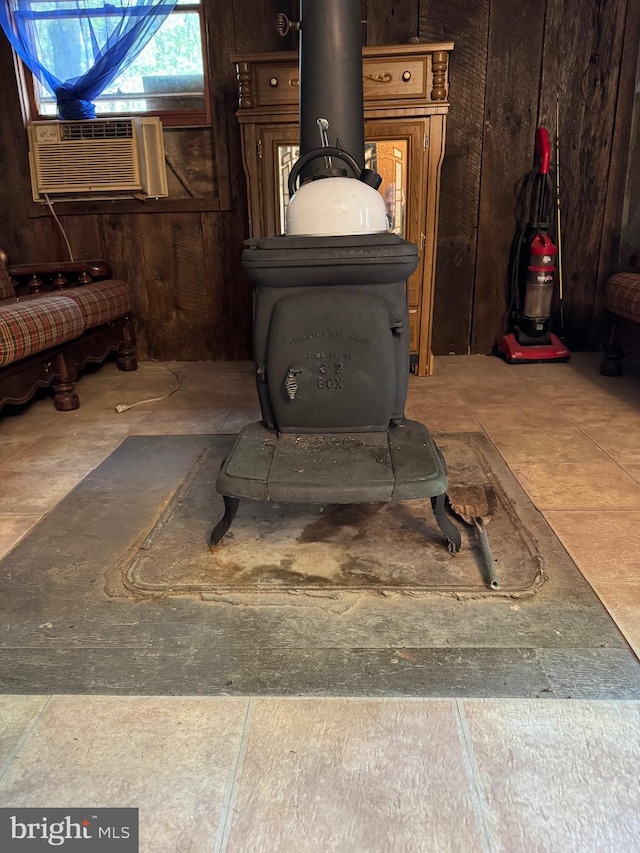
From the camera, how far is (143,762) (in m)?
1.02

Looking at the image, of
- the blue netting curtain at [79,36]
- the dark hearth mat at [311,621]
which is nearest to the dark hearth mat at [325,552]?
the dark hearth mat at [311,621]

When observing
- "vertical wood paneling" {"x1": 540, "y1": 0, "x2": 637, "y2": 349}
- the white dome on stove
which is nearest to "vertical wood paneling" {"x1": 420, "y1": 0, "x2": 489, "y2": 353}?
"vertical wood paneling" {"x1": 540, "y1": 0, "x2": 637, "y2": 349}

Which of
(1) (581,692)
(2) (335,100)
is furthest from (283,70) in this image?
(1) (581,692)

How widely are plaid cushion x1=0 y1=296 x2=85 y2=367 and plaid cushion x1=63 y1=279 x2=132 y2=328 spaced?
8 centimetres

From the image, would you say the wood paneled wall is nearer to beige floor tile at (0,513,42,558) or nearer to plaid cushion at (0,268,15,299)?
plaid cushion at (0,268,15,299)

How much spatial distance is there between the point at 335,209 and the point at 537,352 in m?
2.15

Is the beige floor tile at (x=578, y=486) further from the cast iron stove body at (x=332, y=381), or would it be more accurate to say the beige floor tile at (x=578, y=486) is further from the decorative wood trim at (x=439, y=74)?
the decorative wood trim at (x=439, y=74)

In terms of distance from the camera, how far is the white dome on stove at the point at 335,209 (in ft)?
5.35

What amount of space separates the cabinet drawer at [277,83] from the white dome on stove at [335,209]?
5.02 feet

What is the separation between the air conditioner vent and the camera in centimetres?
329

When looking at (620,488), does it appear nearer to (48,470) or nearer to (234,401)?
(234,401)

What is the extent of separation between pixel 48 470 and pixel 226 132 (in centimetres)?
214

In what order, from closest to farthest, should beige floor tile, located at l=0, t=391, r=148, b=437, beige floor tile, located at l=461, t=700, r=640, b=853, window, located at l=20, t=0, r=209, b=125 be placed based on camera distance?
1. beige floor tile, located at l=461, t=700, r=640, b=853
2. beige floor tile, located at l=0, t=391, r=148, b=437
3. window, located at l=20, t=0, r=209, b=125

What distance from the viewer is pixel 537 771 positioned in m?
0.99
